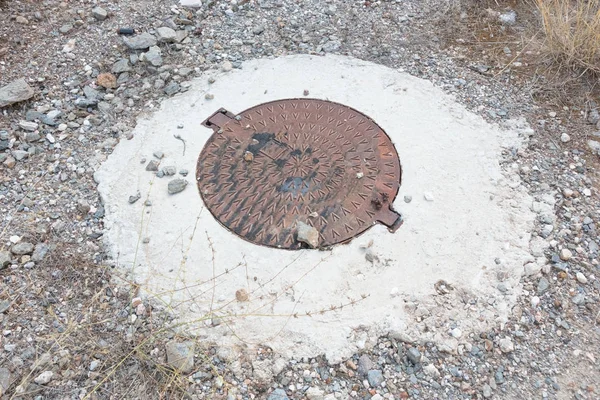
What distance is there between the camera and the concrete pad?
1.92 m

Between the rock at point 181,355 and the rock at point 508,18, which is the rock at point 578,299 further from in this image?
the rock at point 508,18

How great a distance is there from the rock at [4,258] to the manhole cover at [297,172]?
2.83ft

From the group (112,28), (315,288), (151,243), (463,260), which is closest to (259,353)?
(315,288)

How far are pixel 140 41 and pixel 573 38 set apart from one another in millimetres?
2463

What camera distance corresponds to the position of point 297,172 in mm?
2352

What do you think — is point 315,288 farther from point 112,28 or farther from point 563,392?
point 112,28

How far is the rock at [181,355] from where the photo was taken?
1.81 meters

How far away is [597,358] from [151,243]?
182 cm

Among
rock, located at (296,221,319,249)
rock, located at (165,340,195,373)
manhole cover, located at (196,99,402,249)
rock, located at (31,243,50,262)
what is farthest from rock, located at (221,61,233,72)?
rock, located at (165,340,195,373)

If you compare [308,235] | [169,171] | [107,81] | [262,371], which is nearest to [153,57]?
[107,81]

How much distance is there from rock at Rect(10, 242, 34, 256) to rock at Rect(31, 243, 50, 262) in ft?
0.07

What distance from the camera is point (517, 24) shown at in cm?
310

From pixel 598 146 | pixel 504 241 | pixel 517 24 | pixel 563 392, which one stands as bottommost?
pixel 563 392

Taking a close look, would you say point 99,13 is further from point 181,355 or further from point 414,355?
point 414,355
